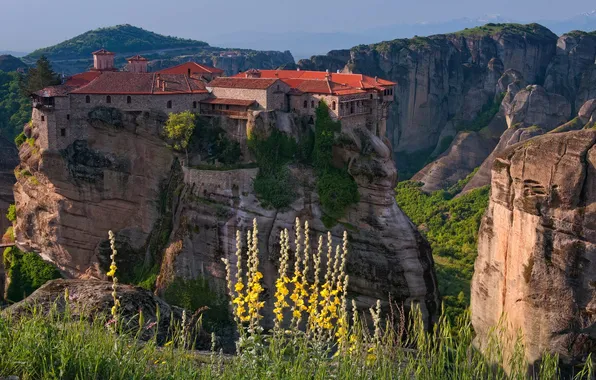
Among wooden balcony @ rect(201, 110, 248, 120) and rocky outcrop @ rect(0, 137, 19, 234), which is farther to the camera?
rocky outcrop @ rect(0, 137, 19, 234)

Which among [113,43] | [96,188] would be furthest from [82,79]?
[113,43]

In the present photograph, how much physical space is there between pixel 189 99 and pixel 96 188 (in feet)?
Result: 20.7

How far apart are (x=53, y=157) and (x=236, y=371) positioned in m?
29.6

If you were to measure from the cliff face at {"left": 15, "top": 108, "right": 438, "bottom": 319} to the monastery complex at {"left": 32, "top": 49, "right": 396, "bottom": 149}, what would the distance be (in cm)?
66

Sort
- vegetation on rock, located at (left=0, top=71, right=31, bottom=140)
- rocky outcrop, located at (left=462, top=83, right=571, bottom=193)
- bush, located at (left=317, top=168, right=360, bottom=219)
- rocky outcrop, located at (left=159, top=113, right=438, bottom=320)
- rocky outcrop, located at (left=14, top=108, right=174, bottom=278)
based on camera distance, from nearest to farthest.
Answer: rocky outcrop, located at (left=159, top=113, right=438, bottom=320)
bush, located at (left=317, top=168, right=360, bottom=219)
rocky outcrop, located at (left=14, top=108, right=174, bottom=278)
rocky outcrop, located at (left=462, top=83, right=571, bottom=193)
vegetation on rock, located at (left=0, top=71, right=31, bottom=140)

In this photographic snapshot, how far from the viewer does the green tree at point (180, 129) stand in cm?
3566

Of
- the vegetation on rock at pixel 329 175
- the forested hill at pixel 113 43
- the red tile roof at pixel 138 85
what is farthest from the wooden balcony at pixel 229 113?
the forested hill at pixel 113 43

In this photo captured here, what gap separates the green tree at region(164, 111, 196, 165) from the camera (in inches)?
1404

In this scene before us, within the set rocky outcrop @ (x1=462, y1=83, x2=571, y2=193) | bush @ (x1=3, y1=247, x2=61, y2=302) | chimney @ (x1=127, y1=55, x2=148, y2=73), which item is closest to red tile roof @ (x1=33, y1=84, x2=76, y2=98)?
chimney @ (x1=127, y1=55, x2=148, y2=73)

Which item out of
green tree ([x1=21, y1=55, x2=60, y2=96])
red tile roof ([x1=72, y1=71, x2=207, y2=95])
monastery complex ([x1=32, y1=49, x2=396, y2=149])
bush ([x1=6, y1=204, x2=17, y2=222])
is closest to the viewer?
monastery complex ([x1=32, y1=49, x2=396, y2=149])

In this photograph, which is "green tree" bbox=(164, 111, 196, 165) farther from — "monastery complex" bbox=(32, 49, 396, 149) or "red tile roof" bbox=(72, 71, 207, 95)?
"red tile roof" bbox=(72, 71, 207, 95)

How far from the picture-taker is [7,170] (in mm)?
47812

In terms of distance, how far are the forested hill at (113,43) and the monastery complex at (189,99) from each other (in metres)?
85.2

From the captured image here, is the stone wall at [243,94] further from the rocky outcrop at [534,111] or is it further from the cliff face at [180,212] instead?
the rocky outcrop at [534,111]
